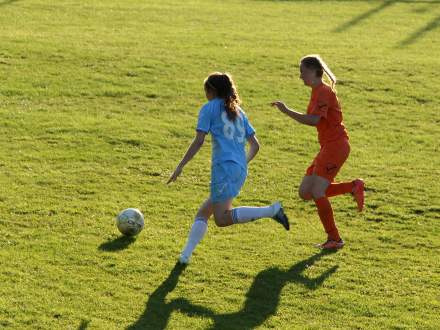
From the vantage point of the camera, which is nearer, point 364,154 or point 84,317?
point 84,317

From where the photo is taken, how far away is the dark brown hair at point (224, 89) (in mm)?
7887

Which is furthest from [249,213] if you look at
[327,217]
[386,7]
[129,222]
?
[386,7]

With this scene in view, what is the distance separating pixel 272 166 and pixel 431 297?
4.37 metres

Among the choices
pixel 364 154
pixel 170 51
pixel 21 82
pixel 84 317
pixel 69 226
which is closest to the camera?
pixel 84 317

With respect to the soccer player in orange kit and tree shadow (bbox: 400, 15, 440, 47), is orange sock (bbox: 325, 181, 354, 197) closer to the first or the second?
the soccer player in orange kit

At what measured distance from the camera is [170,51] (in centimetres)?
1778

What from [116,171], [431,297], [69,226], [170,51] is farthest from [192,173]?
[170,51]

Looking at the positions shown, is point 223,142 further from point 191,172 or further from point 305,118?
point 191,172

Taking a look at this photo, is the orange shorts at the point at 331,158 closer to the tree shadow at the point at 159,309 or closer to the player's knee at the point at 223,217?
the player's knee at the point at 223,217

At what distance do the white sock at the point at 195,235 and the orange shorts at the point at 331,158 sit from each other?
1321mm

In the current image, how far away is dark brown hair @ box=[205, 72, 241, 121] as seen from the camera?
7.89 meters

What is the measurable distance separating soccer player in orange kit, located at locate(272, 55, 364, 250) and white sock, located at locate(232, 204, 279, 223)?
21.5 inches

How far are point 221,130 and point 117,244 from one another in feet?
5.55

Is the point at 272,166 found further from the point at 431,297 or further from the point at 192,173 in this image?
the point at 431,297
